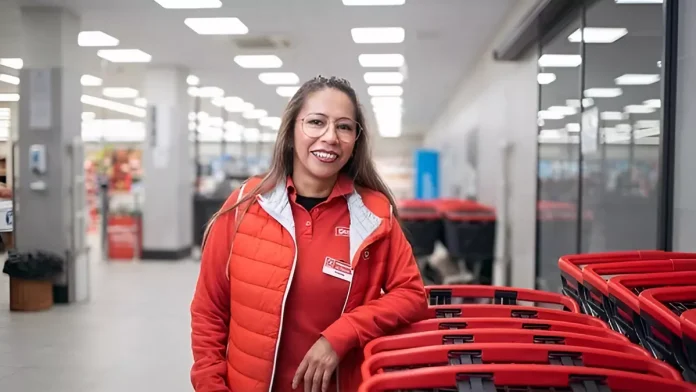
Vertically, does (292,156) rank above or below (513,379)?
above

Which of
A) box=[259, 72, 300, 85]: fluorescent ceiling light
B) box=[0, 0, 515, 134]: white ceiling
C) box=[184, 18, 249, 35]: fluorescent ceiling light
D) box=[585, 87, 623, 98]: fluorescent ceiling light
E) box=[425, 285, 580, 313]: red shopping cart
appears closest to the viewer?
box=[425, 285, 580, 313]: red shopping cart

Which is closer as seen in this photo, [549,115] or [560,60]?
→ [560,60]

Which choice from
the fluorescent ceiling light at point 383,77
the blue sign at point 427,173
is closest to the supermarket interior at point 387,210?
the fluorescent ceiling light at point 383,77

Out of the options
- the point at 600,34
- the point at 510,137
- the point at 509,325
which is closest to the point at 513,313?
the point at 509,325

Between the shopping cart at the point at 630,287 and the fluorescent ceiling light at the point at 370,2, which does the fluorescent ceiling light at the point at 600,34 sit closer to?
the fluorescent ceiling light at the point at 370,2

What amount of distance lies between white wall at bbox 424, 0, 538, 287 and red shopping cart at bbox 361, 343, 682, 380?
4.38m

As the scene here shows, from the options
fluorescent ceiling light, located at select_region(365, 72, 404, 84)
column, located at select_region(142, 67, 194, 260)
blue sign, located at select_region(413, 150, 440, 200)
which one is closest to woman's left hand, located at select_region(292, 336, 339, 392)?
fluorescent ceiling light, located at select_region(365, 72, 404, 84)

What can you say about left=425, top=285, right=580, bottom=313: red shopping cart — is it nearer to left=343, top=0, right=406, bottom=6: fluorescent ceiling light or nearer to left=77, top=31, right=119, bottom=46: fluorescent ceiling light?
left=77, top=31, right=119, bottom=46: fluorescent ceiling light

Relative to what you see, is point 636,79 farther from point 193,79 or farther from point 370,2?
point 193,79

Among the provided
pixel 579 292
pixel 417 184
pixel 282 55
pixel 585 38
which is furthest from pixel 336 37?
pixel 417 184

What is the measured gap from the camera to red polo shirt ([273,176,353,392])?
157 cm

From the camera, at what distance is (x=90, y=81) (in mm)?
3189

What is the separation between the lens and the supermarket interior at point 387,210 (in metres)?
1.48

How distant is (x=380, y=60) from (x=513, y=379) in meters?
5.55
